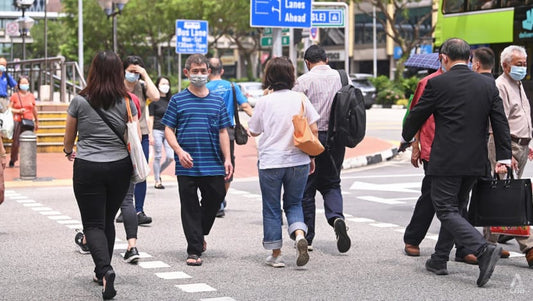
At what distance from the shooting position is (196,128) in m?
8.38

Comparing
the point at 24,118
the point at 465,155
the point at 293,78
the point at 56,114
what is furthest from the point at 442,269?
the point at 56,114

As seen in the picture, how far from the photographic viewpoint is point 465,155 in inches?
295

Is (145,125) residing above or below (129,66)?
below

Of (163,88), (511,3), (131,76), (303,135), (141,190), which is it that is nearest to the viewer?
(303,135)

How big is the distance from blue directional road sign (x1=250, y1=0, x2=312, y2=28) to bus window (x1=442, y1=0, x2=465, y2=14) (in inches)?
159

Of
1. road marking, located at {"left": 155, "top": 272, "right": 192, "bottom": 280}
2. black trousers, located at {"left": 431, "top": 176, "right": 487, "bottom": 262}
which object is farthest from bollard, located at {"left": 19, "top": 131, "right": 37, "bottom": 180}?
black trousers, located at {"left": 431, "top": 176, "right": 487, "bottom": 262}

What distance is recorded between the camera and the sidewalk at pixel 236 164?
16312mm

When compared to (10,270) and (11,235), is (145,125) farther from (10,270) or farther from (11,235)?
(10,270)

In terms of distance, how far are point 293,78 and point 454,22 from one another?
14013 mm

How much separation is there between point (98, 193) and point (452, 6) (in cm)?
1593

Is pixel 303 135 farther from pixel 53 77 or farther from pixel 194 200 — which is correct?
pixel 53 77

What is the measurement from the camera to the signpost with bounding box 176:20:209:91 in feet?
98.5

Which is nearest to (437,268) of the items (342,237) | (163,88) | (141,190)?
(342,237)

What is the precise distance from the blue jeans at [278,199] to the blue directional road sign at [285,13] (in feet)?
35.7
